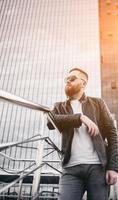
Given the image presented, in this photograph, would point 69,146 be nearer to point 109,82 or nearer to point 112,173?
point 112,173

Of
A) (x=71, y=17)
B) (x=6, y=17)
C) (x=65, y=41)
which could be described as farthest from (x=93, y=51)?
(x=6, y=17)

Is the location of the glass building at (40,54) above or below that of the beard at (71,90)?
above

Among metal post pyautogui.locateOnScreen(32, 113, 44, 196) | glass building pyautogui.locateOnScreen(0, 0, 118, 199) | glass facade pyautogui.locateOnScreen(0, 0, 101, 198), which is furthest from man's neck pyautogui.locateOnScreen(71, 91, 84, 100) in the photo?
glass facade pyautogui.locateOnScreen(0, 0, 101, 198)

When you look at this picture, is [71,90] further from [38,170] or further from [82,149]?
[38,170]

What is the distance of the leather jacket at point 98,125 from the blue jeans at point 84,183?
0.09m

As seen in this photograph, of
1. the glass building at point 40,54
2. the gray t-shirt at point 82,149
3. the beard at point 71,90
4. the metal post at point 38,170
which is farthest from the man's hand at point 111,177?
the glass building at point 40,54

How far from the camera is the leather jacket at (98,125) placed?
2.03 meters

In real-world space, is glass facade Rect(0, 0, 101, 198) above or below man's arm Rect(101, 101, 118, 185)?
above

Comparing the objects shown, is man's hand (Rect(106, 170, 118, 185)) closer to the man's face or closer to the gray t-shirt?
the gray t-shirt

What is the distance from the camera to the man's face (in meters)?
2.29

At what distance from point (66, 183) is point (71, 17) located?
226 ft

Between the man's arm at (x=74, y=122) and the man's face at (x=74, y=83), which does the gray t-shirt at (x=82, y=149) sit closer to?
the man's arm at (x=74, y=122)

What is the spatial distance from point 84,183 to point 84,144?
286 millimetres

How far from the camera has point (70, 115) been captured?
6.98 ft
